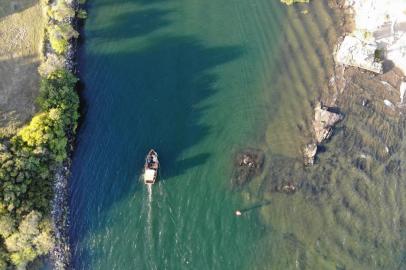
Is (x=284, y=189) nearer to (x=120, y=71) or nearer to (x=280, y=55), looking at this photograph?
(x=280, y=55)

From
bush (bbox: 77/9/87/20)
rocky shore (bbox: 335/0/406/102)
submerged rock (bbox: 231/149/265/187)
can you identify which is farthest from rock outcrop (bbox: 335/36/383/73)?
bush (bbox: 77/9/87/20)

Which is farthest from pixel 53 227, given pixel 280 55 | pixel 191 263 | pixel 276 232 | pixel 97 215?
pixel 280 55

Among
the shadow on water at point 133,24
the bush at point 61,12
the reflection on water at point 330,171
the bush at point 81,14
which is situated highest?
the bush at point 61,12

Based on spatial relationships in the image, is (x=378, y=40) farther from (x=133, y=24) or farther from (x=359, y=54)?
(x=133, y=24)

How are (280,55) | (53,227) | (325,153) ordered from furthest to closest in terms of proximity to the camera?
(280,55) → (325,153) → (53,227)

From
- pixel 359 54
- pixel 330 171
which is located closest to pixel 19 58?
pixel 330 171

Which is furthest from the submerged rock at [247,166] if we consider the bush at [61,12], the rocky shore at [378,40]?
the bush at [61,12]

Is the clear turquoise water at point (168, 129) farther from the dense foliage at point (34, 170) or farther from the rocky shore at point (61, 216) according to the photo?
the dense foliage at point (34, 170)
